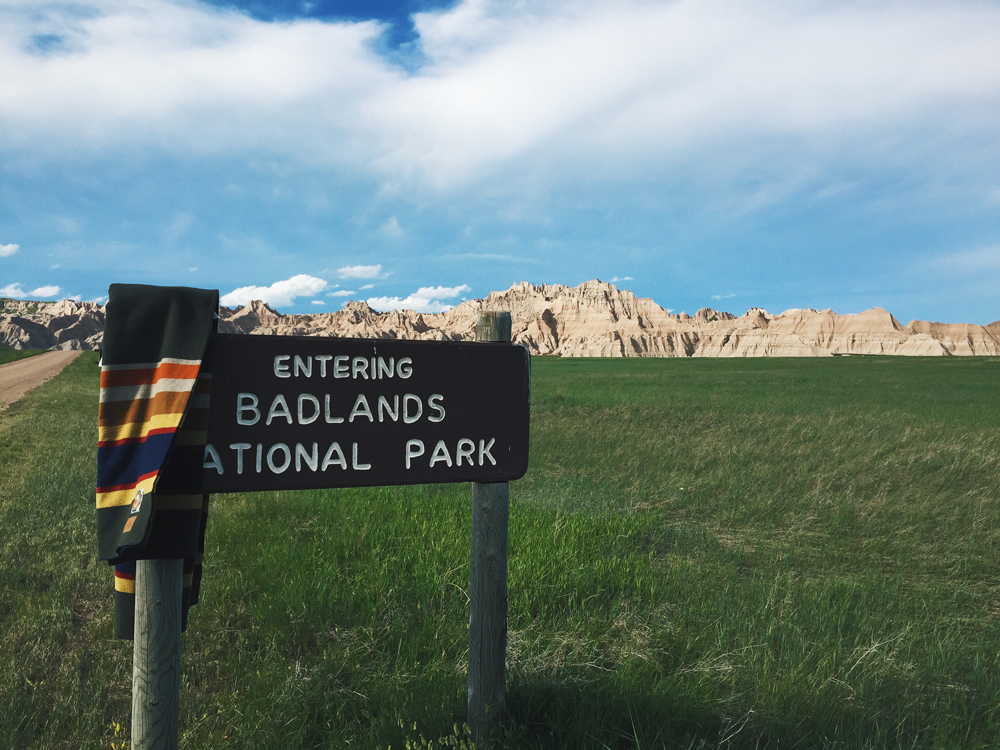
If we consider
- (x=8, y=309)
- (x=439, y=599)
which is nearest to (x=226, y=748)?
(x=439, y=599)

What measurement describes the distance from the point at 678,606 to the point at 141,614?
3.19 metres

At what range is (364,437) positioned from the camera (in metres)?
2.17

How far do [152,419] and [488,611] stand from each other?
5.00 ft

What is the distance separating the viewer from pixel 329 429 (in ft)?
6.97

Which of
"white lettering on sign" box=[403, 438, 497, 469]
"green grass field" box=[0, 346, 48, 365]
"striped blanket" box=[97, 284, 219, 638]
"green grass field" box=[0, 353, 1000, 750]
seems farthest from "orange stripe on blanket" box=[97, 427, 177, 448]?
"green grass field" box=[0, 346, 48, 365]

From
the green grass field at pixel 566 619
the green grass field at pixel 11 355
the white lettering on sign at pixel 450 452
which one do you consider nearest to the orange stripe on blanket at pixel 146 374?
the white lettering on sign at pixel 450 452

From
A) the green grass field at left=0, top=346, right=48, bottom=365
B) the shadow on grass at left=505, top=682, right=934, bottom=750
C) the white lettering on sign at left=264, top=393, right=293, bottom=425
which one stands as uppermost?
the green grass field at left=0, top=346, right=48, bottom=365

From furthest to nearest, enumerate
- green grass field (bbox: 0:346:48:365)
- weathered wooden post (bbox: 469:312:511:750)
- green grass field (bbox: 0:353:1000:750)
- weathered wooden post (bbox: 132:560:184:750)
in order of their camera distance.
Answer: green grass field (bbox: 0:346:48:365), green grass field (bbox: 0:353:1000:750), weathered wooden post (bbox: 469:312:511:750), weathered wooden post (bbox: 132:560:184:750)

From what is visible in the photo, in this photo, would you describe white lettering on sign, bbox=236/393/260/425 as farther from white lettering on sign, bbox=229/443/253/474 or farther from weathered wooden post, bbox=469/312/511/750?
weathered wooden post, bbox=469/312/511/750

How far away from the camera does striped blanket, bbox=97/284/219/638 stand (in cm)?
174

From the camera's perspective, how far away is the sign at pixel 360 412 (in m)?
1.99

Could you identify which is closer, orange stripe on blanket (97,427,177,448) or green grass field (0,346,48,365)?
orange stripe on blanket (97,427,177,448)

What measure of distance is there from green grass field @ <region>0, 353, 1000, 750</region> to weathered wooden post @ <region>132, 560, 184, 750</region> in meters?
0.81

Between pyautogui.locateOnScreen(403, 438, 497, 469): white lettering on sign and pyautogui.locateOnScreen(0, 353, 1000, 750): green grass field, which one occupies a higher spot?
pyautogui.locateOnScreen(403, 438, 497, 469): white lettering on sign
